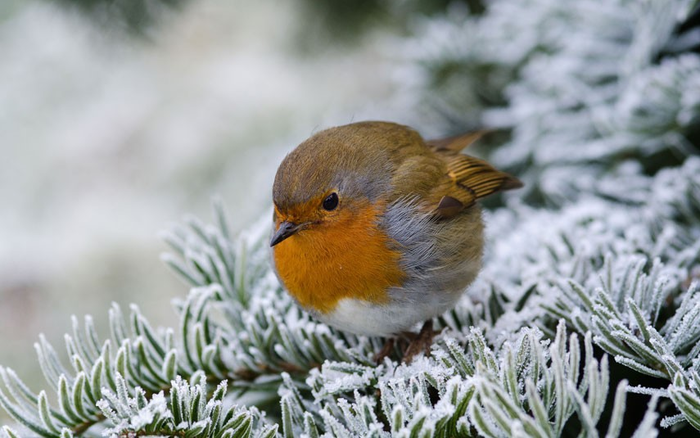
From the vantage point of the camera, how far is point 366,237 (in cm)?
138

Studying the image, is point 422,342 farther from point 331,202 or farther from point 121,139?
point 121,139

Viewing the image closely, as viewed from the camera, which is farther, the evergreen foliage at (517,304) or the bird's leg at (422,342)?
the bird's leg at (422,342)

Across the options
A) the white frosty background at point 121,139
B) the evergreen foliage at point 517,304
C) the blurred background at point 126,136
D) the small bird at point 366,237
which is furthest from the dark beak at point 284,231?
the white frosty background at point 121,139

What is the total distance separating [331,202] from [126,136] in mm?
2535

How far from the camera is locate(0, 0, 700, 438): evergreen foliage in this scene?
2.71 feet

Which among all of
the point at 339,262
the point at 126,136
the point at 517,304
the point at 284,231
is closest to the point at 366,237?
the point at 339,262

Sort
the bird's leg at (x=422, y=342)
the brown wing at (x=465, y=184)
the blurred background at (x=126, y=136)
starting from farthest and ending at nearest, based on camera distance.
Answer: the blurred background at (x=126, y=136), the brown wing at (x=465, y=184), the bird's leg at (x=422, y=342)

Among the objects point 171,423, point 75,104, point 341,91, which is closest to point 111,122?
point 75,104

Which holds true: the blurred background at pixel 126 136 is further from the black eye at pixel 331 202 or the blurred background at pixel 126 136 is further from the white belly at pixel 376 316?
the white belly at pixel 376 316

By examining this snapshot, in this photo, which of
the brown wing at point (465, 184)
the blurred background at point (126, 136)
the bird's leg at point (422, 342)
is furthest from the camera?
the blurred background at point (126, 136)

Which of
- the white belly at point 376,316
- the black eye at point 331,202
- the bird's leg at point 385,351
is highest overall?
the black eye at point 331,202

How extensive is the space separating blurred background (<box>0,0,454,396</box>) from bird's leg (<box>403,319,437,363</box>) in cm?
156

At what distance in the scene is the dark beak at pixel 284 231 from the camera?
1311 mm

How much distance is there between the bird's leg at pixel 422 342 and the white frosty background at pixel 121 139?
1.73 m
